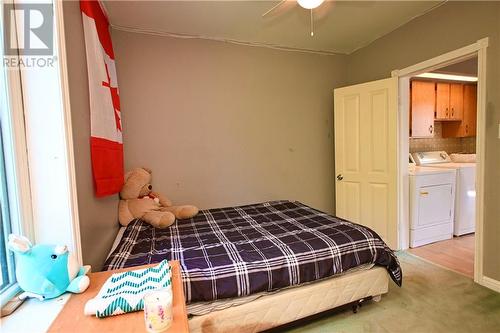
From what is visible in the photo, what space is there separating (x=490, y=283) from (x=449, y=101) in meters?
3.09

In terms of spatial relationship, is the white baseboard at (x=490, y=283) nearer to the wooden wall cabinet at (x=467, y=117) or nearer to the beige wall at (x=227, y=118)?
the beige wall at (x=227, y=118)

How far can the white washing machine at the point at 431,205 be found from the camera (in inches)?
117

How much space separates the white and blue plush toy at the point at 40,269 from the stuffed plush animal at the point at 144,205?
4.25 ft

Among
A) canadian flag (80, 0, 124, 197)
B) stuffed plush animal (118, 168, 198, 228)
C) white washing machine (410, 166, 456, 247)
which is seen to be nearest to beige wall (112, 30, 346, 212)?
stuffed plush animal (118, 168, 198, 228)

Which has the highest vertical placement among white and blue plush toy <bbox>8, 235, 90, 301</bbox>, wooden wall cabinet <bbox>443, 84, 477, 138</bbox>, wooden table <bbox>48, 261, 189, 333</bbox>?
wooden wall cabinet <bbox>443, 84, 477, 138</bbox>

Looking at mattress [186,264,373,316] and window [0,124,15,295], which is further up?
window [0,124,15,295]

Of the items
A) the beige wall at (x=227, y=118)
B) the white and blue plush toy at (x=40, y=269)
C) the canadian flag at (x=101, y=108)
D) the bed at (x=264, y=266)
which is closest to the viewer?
the white and blue plush toy at (x=40, y=269)

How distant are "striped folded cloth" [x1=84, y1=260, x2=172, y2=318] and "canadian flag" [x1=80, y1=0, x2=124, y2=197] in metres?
0.77

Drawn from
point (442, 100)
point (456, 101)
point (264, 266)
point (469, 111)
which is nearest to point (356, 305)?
point (264, 266)

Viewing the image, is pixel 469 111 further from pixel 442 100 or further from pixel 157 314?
pixel 157 314

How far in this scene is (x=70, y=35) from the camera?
136 centimetres

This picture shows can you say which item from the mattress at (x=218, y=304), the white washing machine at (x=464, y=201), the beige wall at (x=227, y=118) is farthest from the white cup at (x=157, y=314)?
the white washing machine at (x=464, y=201)

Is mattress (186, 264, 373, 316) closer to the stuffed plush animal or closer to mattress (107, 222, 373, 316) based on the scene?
mattress (107, 222, 373, 316)

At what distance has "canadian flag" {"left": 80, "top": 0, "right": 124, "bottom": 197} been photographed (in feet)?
5.20
